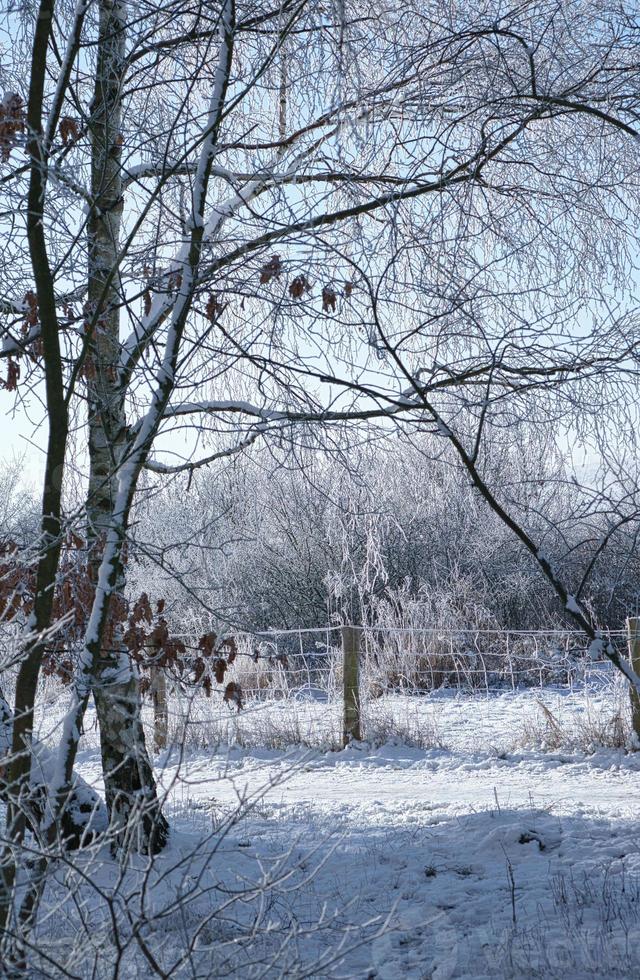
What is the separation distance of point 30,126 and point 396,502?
13.0 meters

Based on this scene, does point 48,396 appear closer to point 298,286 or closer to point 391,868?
point 298,286

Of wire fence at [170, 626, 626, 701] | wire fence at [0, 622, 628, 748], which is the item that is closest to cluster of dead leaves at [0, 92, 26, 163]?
wire fence at [0, 622, 628, 748]

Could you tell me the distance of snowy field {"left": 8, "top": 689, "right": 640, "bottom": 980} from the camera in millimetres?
2309

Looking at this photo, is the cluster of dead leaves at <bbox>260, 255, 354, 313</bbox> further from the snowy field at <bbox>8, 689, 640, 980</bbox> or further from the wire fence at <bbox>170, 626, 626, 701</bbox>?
the wire fence at <bbox>170, 626, 626, 701</bbox>

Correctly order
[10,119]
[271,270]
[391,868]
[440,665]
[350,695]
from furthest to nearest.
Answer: [440,665]
[350,695]
[391,868]
[271,270]
[10,119]

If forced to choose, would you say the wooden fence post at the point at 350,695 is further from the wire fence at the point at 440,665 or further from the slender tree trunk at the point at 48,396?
the slender tree trunk at the point at 48,396

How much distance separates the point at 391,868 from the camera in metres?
4.66

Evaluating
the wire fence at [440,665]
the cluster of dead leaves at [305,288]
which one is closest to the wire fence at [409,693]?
the wire fence at [440,665]

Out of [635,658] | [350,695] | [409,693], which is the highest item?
[635,658]

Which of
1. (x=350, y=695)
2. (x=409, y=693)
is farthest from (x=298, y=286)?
(x=409, y=693)

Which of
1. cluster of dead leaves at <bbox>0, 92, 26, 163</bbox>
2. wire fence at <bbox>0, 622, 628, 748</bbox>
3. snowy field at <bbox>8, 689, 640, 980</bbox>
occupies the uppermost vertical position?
cluster of dead leaves at <bbox>0, 92, 26, 163</bbox>

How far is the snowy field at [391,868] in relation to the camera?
7.57ft

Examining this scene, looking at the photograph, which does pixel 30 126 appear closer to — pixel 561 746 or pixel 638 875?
pixel 638 875

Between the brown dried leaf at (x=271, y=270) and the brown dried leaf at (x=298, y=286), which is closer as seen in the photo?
the brown dried leaf at (x=271, y=270)
